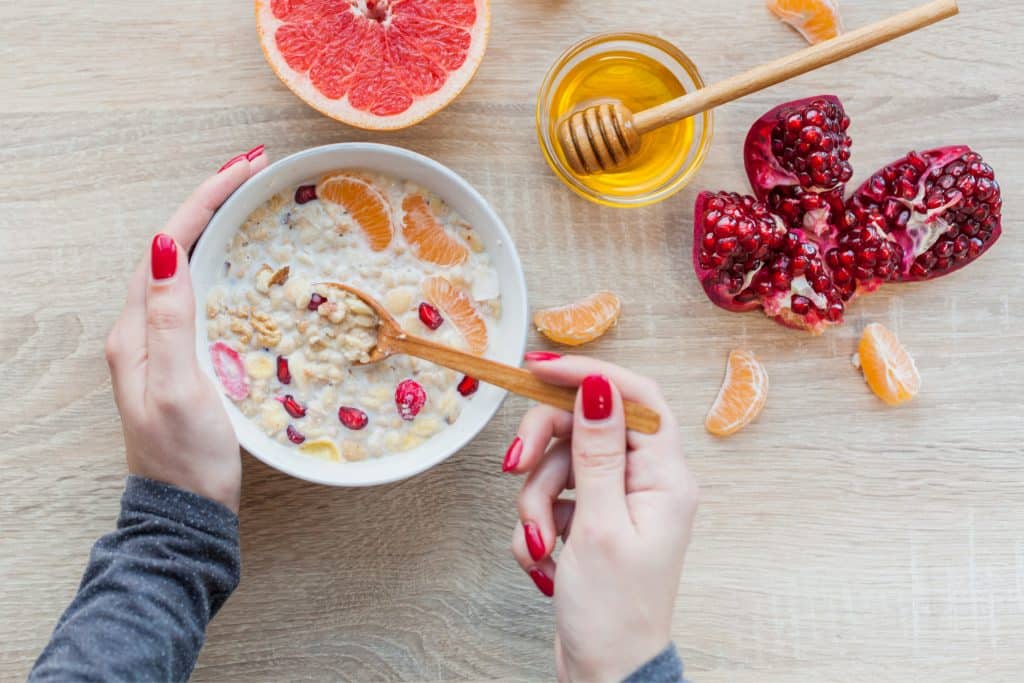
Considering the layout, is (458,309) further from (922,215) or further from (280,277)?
(922,215)

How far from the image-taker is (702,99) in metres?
1.50

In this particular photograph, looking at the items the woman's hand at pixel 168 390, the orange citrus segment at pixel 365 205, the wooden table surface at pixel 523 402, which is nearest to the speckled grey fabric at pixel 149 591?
the woman's hand at pixel 168 390

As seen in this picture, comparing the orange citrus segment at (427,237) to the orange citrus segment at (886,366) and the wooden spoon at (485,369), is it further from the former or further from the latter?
the orange citrus segment at (886,366)

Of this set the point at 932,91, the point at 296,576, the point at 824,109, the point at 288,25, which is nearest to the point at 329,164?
the point at 288,25

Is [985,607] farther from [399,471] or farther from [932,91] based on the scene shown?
[399,471]

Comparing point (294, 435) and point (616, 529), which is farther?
point (294, 435)

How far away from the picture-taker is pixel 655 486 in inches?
48.5

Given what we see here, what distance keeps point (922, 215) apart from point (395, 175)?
901 millimetres

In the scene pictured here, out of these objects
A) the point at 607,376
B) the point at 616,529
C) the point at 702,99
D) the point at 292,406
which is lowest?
the point at 292,406

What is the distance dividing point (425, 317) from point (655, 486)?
0.47 meters

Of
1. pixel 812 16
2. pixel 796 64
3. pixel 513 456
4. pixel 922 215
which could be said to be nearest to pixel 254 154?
pixel 513 456

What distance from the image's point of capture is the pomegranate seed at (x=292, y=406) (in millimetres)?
1463

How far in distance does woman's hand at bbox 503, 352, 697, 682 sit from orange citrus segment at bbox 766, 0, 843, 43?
0.76 meters

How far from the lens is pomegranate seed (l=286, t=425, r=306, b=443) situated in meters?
1.47
